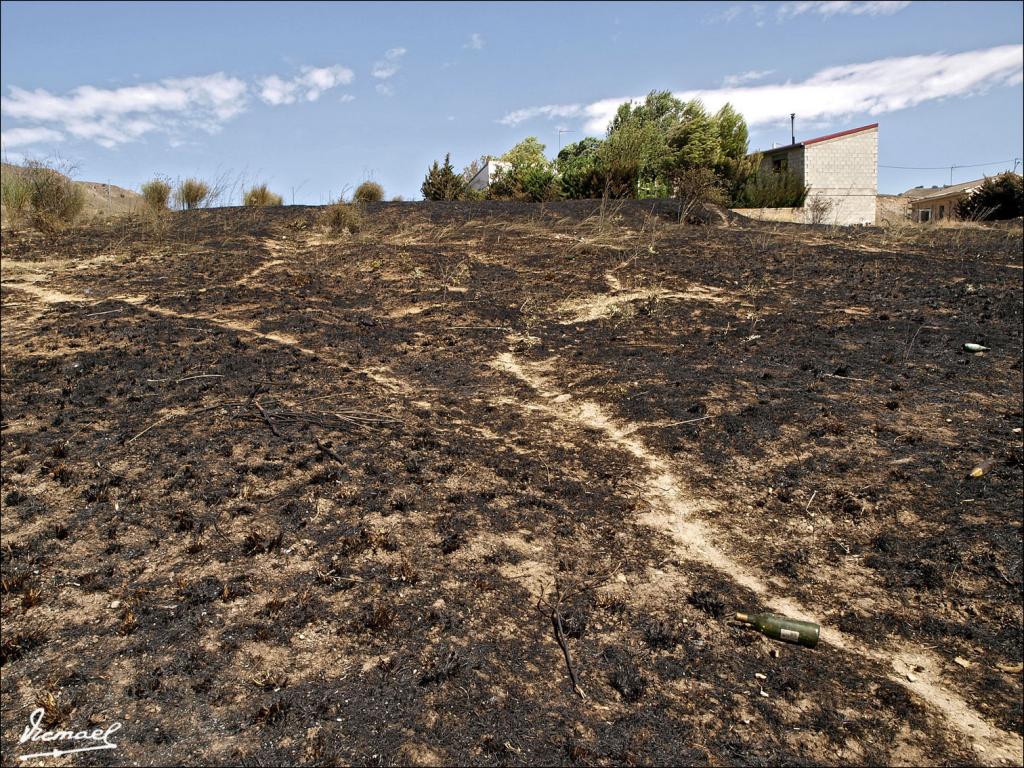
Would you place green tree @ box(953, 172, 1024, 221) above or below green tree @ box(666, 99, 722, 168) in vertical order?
below

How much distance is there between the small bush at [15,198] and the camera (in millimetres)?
9836

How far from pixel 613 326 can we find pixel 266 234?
5524mm

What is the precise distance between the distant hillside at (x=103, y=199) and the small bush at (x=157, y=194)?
7.0 inches

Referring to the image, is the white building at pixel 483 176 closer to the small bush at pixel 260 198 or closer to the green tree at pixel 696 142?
the green tree at pixel 696 142

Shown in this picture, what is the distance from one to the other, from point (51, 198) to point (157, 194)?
167cm

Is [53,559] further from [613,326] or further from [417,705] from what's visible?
[613,326]

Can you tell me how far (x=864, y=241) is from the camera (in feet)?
33.6

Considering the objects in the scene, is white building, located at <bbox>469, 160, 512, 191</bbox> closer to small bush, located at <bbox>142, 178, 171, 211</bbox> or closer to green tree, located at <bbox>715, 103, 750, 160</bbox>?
green tree, located at <bbox>715, 103, 750, 160</bbox>

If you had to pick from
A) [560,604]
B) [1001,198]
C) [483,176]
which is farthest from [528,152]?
[560,604]

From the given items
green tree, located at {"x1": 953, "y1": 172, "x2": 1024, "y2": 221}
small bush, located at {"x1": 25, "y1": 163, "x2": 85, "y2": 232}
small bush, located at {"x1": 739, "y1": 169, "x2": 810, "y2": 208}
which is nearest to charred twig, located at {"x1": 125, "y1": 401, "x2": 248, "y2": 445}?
small bush, located at {"x1": 25, "y1": 163, "x2": 85, "y2": 232}

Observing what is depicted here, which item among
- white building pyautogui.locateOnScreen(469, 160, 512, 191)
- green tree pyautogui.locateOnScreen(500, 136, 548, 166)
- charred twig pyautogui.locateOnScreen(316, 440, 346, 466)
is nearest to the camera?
charred twig pyautogui.locateOnScreen(316, 440, 346, 466)

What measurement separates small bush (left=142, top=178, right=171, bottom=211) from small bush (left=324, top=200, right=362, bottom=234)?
319 cm

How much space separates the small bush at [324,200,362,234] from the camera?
33.2 feet

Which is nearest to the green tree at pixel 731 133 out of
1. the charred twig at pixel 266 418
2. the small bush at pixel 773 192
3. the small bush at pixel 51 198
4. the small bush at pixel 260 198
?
the small bush at pixel 773 192
